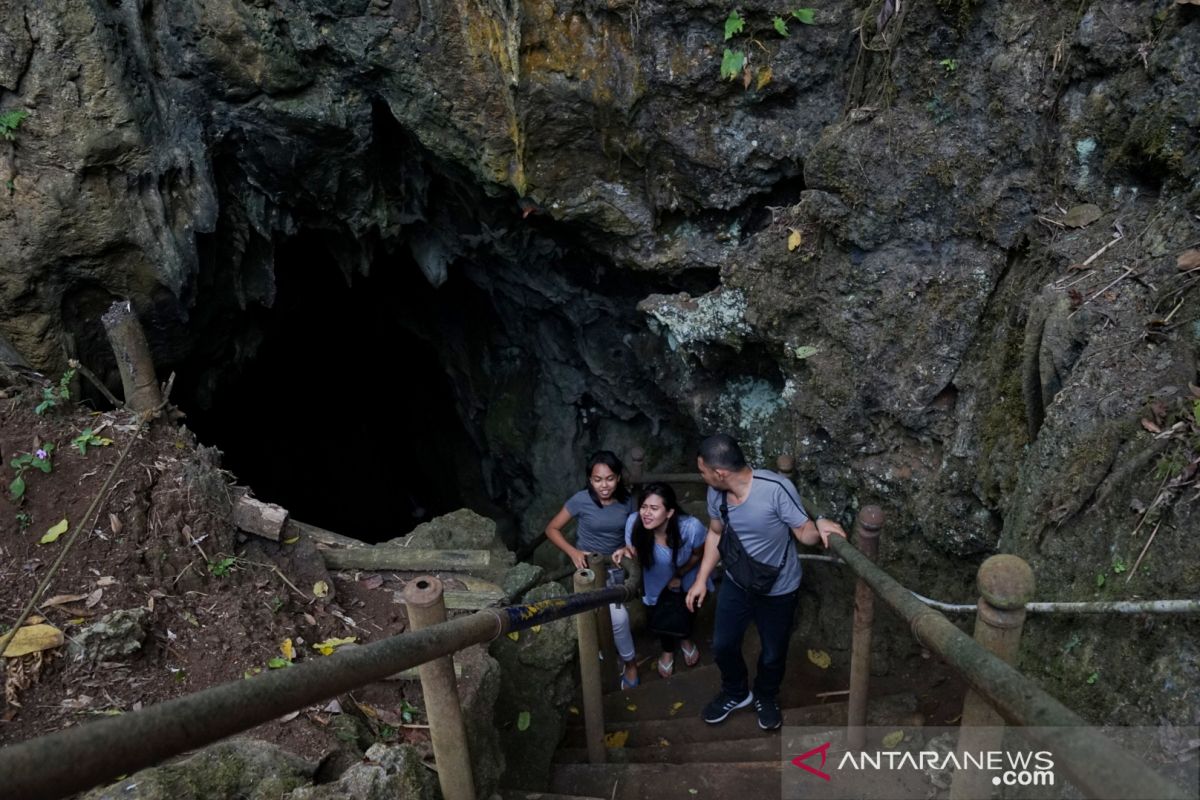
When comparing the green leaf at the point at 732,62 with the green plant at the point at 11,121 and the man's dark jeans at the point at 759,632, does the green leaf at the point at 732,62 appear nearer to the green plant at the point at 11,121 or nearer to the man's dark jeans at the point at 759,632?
the man's dark jeans at the point at 759,632

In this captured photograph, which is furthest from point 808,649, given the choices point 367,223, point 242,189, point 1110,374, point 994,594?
point 242,189

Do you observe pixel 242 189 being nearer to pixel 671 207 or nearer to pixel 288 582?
pixel 671 207

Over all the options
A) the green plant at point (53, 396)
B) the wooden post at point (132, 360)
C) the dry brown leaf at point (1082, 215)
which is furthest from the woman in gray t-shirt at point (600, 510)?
the green plant at point (53, 396)

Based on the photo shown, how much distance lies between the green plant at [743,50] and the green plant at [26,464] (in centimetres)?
474

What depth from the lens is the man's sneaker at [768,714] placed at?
13.1 feet

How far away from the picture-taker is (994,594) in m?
1.75

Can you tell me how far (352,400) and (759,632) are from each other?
10.6m

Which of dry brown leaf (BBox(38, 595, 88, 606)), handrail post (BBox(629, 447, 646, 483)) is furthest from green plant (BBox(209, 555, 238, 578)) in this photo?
handrail post (BBox(629, 447, 646, 483))

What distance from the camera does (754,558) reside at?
140 inches

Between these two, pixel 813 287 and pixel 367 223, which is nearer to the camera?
pixel 813 287

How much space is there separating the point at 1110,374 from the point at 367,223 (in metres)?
6.31

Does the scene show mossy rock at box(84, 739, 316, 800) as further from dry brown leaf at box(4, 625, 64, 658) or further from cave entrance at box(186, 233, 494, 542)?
cave entrance at box(186, 233, 494, 542)

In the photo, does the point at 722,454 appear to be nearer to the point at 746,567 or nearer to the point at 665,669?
the point at 746,567

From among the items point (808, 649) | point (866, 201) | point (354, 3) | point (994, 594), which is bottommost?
point (808, 649)
